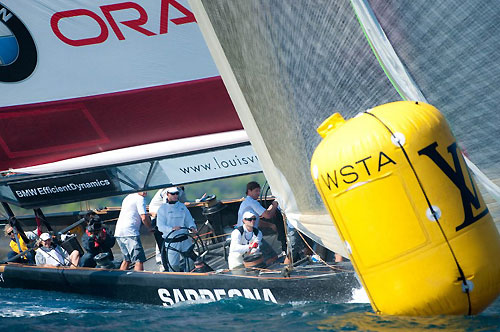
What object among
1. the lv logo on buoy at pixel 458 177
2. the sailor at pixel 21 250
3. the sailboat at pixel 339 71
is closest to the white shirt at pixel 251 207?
the sailboat at pixel 339 71

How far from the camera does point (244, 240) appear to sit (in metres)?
7.41

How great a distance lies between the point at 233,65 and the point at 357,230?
5.32 feet

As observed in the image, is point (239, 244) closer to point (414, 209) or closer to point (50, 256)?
point (50, 256)

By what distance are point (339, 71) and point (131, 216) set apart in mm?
4356

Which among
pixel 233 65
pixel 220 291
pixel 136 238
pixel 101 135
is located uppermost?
pixel 101 135

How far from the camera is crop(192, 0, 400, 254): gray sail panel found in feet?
15.6

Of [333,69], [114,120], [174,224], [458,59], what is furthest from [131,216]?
[458,59]

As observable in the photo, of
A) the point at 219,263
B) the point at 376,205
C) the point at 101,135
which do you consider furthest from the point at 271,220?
the point at 376,205

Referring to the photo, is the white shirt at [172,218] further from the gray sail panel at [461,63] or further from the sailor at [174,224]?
the gray sail panel at [461,63]

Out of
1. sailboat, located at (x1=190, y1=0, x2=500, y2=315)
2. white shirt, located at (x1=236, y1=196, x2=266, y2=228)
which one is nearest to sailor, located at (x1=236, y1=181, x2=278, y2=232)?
white shirt, located at (x1=236, y1=196, x2=266, y2=228)

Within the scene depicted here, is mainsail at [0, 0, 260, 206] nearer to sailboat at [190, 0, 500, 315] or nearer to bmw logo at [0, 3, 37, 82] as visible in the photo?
bmw logo at [0, 3, 37, 82]

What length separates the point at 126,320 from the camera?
6.60 meters

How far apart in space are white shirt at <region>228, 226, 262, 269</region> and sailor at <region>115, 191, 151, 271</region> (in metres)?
1.39

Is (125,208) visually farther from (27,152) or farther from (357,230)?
(357,230)
